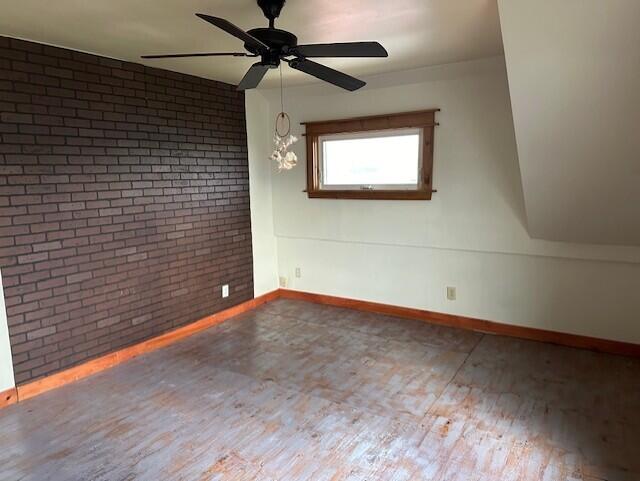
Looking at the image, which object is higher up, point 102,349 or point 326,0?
point 326,0

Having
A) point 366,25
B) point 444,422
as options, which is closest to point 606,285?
point 444,422

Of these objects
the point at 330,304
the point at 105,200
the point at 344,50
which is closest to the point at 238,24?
the point at 344,50

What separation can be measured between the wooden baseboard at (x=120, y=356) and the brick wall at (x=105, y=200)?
0.18ft

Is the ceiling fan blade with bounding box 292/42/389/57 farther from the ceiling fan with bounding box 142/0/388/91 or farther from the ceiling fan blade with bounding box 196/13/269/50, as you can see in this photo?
the ceiling fan blade with bounding box 196/13/269/50

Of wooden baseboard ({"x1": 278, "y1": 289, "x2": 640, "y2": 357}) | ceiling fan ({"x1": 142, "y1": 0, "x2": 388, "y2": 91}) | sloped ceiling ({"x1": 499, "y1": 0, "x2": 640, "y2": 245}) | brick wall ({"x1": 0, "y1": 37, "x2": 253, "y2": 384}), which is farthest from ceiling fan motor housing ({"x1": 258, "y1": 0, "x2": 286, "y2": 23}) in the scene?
wooden baseboard ({"x1": 278, "y1": 289, "x2": 640, "y2": 357})

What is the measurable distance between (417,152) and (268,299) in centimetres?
219

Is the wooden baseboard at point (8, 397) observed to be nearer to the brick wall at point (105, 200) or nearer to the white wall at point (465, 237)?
the brick wall at point (105, 200)

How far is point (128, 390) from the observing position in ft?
8.98

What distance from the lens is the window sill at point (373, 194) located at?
368 centimetres

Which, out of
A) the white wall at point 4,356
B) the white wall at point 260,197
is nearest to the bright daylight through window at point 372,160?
the white wall at point 260,197

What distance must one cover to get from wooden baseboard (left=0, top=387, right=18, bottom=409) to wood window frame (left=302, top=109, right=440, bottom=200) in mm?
2845

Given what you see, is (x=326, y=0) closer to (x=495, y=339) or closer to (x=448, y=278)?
(x=448, y=278)

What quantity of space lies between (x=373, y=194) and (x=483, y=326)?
1.50 metres

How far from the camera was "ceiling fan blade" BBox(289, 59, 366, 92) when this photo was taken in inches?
82.4
